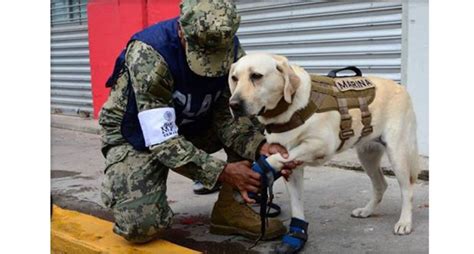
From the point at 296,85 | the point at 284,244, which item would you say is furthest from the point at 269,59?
the point at 284,244

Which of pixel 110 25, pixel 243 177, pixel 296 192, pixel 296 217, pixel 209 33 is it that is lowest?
pixel 296 217

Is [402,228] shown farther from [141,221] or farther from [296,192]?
[141,221]

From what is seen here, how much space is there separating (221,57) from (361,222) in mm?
1204

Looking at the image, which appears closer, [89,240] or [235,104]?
[235,104]

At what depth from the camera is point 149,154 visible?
2.82 meters

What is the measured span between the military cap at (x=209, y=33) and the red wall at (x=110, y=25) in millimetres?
3056

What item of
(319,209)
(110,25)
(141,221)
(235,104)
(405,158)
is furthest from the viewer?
(110,25)

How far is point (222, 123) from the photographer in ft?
10.1

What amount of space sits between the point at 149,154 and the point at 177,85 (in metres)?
0.38

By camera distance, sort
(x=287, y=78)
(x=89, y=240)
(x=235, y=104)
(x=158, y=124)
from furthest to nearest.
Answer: (x=89, y=240) < (x=158, y=124) < (x=287, y=78) < (x=235, y=104)

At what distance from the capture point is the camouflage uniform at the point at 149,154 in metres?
2.60

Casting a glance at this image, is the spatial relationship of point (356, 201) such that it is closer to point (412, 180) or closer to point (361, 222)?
point (361, 222)

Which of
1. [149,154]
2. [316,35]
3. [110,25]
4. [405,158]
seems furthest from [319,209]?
[110,25]

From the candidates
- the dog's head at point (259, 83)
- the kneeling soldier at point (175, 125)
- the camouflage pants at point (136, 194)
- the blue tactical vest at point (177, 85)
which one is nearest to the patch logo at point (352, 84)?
the dog's head at point (259, 83)
